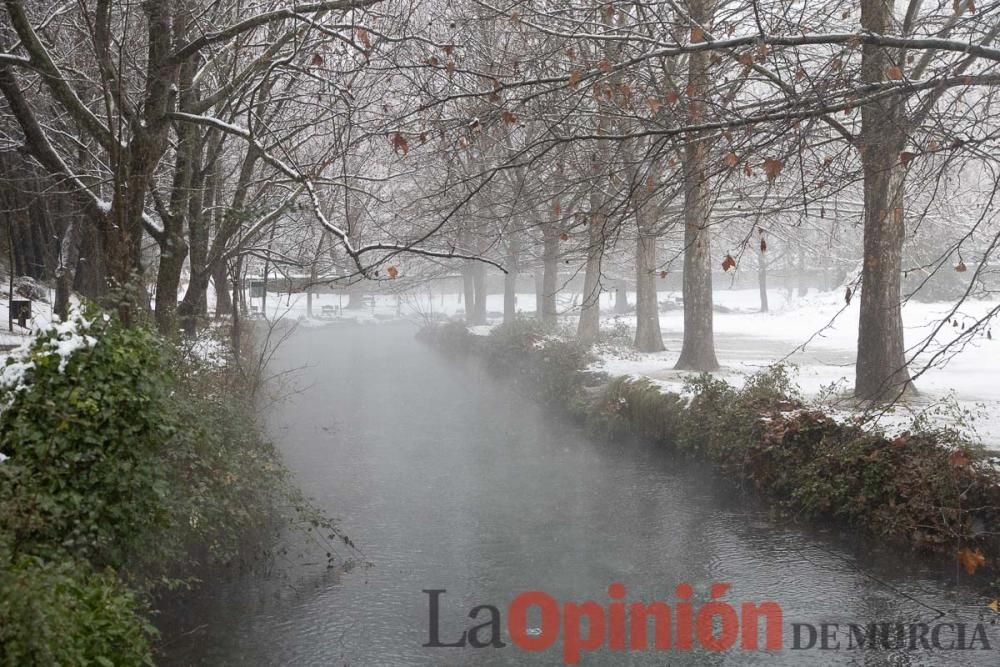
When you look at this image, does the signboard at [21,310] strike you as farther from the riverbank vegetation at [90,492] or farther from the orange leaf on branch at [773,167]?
the orange leaf on branch at [773,167]

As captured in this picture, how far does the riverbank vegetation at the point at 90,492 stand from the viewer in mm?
4289

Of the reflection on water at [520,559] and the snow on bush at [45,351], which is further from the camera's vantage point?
the reflection on water at [520,559]

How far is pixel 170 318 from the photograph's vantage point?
35.7 feet

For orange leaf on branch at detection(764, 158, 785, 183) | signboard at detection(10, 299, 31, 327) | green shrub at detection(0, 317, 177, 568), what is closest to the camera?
green shrub at detection(0, 317, 177, 568)

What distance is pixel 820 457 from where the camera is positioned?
32.5ft

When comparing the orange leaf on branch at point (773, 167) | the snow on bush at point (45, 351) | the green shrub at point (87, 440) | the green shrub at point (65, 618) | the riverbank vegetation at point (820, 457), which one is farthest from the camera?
the riverbank vegetation at point (820, 457)

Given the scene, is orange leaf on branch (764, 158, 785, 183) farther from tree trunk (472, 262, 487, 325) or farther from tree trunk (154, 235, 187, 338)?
tree trunk (472, 262, 487, 325)

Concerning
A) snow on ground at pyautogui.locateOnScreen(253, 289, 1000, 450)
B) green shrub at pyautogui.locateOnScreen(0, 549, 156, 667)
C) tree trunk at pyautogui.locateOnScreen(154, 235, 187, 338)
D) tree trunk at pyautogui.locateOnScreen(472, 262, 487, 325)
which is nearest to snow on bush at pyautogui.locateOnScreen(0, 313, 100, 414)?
green shrub at pyautogui.locateOnScreen(0, 549, 156, 667)

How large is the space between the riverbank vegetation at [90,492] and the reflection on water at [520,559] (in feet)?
3.86

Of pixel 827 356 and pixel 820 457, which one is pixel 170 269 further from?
pixel 827 356

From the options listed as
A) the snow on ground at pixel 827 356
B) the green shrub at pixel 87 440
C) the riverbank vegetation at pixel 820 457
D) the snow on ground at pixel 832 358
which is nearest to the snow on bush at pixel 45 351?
the green shrub at pixel 87 440

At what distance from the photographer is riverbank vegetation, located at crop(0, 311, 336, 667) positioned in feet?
14.1

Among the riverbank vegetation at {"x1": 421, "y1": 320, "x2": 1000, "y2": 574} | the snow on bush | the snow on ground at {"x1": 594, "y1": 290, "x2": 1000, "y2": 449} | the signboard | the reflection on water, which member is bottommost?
the reflection on water

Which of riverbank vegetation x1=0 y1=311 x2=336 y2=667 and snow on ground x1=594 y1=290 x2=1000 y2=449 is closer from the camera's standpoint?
riverbank vegetation x1=0 y1=311 x2=336 y2=667
